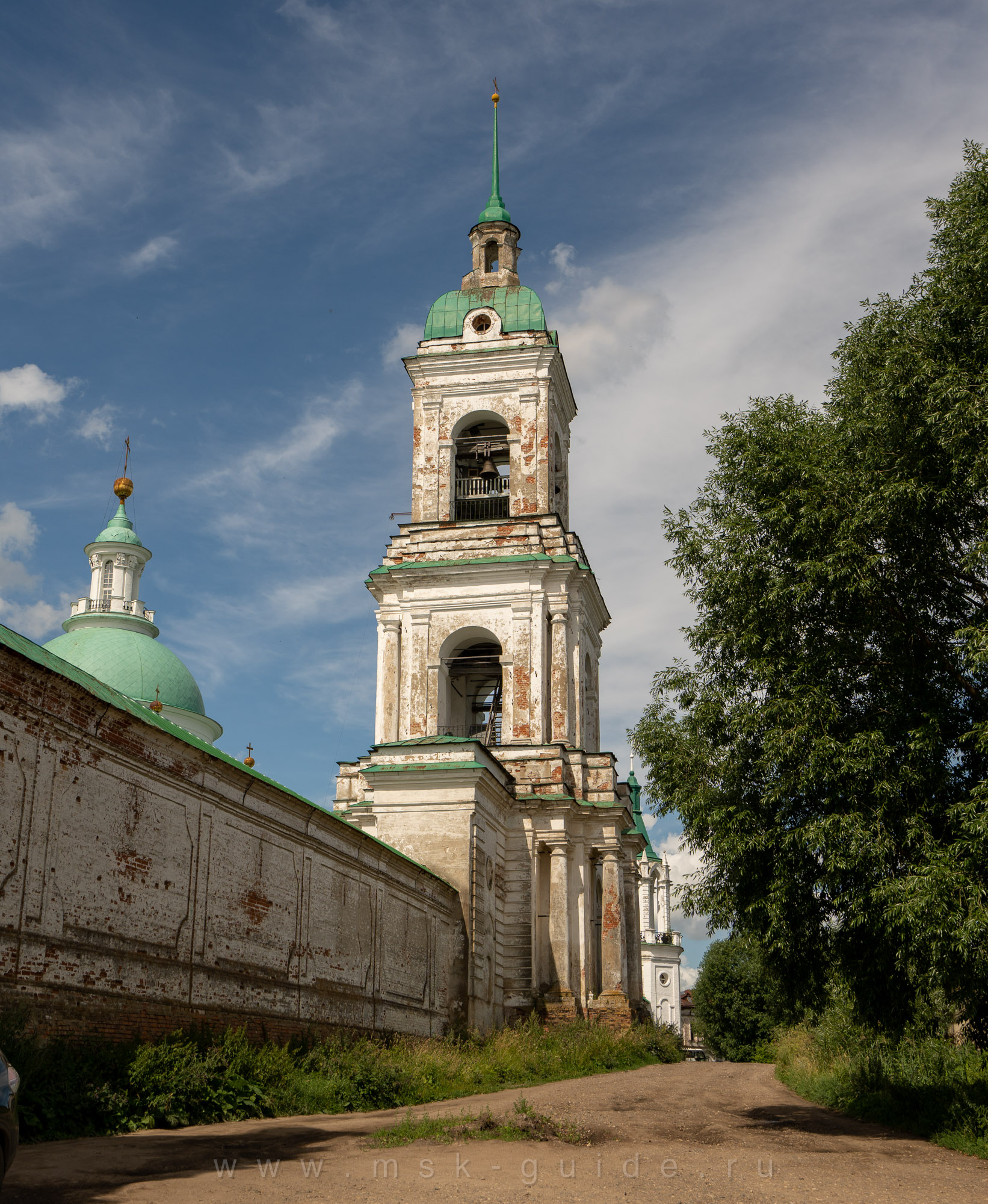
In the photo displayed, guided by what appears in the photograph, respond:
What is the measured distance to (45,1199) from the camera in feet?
23.0

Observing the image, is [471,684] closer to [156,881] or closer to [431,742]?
[431,742]

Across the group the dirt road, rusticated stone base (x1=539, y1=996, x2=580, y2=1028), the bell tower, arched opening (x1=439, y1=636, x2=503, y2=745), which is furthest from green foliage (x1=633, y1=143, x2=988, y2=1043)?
arched opening (x1=439, y1=636, x2=503, y2=745)

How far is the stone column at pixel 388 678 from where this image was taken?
100ft

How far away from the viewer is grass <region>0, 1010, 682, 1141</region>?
9.98 metres

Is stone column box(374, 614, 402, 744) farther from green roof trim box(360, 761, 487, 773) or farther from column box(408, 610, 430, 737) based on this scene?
green roof trim box(360, 761, 487, 773)

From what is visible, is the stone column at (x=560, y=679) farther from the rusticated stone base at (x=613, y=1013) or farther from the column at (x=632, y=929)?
the rusticated stone base at (x=613, y=1013)

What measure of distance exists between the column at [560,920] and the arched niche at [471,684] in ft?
12.6

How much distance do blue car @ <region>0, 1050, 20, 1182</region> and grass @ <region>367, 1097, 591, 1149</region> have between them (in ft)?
16.2

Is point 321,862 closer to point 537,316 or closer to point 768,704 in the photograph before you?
point 768,704

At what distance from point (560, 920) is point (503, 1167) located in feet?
63.6

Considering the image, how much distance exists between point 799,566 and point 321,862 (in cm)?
862

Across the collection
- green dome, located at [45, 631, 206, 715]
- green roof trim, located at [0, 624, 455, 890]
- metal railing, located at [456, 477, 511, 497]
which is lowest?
green roof trim, located at [0, 624, 455, 890]

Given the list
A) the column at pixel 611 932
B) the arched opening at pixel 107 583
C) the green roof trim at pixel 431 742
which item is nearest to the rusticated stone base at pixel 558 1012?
the column at pixel 611 932

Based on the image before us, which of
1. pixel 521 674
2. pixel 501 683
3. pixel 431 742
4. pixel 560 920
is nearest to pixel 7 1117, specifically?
pixel 431 742
